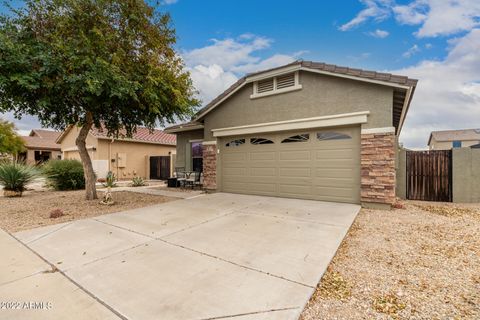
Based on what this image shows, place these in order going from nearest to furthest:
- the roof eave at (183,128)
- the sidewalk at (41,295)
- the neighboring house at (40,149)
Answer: the sidewalk at (41,295), the roof eave at (183,128), the neighboring house at (40,149)

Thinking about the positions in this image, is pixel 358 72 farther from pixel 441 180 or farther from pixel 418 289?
pixel 418 289

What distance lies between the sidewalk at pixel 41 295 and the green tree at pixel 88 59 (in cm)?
436

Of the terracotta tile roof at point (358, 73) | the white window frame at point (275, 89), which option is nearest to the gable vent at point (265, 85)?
the white window frame at point (275, 89)

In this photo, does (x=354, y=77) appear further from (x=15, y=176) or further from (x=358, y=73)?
(x=15, y=176)

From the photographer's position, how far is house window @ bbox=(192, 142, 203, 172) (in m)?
12.6

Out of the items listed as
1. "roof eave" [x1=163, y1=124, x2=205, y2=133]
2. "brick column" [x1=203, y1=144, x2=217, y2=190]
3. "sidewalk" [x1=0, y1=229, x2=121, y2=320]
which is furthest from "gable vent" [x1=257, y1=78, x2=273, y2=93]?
"sidewalk" [x1=0, y1=229, x2=121, y2=320]

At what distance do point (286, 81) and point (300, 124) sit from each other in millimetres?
1758

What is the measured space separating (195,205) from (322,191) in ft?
14.0

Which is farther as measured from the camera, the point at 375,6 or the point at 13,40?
the point at 375,6

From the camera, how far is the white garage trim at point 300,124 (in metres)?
7.13

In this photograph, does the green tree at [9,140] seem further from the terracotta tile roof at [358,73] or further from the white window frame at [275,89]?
the terracotta tile roof at [358,73]

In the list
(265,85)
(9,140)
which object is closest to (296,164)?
(265,85)

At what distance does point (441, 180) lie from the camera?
28.2ft

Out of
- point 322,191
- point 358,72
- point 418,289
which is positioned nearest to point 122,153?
point 322,191
